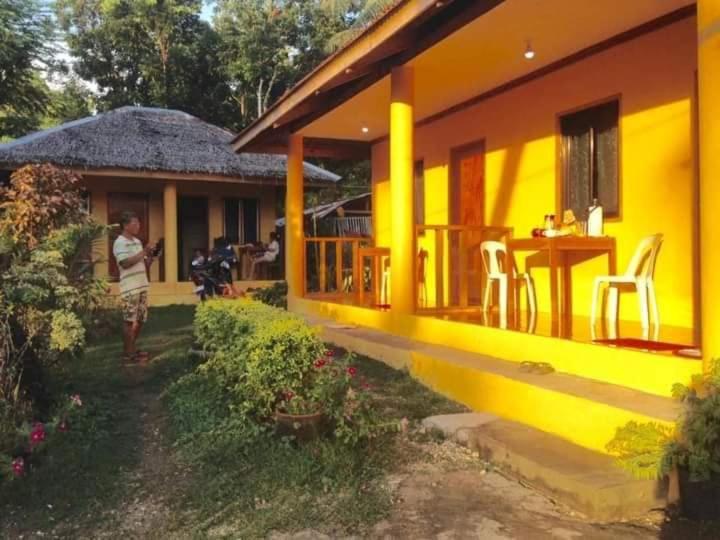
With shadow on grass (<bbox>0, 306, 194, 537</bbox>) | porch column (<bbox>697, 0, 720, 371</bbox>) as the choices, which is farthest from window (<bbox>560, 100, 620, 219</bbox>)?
shadow on grass (<bbox>0, 306, 194, 537</bbox>)

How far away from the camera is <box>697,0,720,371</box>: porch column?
11.5ft

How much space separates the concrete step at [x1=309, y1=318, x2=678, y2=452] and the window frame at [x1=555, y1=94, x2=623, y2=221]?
7.53ft

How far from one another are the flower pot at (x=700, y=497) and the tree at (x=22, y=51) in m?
15.6

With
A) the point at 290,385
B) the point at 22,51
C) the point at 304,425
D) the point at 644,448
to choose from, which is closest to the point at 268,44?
the point at 22,51

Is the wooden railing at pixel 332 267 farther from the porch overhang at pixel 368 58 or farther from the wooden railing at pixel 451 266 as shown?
the porch overhang at pixel 368 58

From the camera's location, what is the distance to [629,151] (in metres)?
6.57

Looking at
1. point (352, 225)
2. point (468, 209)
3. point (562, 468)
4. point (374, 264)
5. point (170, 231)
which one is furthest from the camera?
point (352, 225)

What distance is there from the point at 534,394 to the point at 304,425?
1528 millimetres

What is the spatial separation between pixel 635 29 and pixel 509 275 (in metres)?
2.65

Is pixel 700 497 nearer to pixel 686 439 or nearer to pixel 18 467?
pixel 686 439

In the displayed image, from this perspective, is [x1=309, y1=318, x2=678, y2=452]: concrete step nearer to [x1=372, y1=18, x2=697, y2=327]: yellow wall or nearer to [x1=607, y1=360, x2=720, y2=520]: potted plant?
[x1=607, y1=360, x2=720, y2=520]: potted plant

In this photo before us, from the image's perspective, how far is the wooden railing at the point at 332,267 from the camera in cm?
1069

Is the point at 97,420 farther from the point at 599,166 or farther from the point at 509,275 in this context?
the point at 599,166

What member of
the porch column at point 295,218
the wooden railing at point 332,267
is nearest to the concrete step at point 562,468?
the wooden railing at point 332,267
